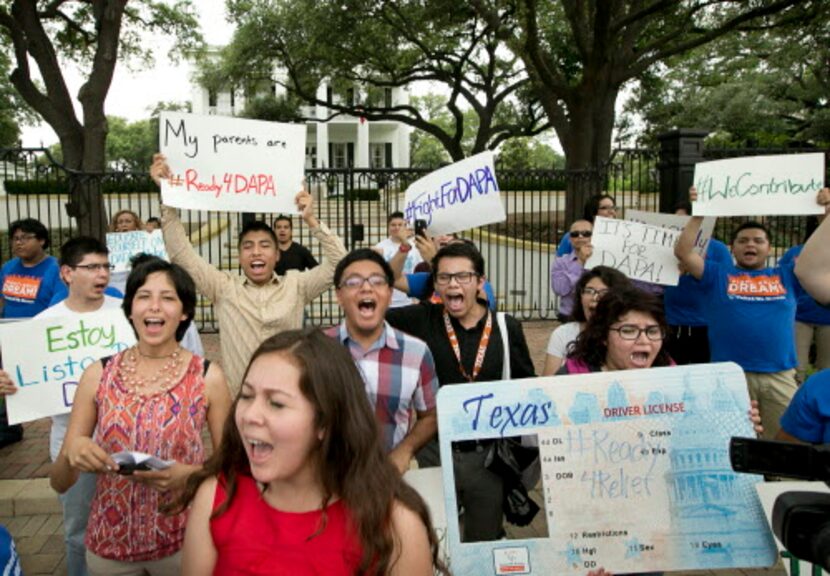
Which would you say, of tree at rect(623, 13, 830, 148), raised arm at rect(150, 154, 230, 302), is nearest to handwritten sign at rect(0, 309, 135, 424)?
raised arm at rect(150, 154, 230, 302)

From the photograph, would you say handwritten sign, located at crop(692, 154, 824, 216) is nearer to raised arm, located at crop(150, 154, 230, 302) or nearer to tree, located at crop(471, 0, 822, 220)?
raised arm, located at crop(150, 154, 230, 302)

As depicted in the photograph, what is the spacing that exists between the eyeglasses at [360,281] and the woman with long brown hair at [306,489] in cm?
114

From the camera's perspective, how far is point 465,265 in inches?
136

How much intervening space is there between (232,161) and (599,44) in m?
10.8

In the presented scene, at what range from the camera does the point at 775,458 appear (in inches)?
59.0

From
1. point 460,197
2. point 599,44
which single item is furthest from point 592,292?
point 599,44

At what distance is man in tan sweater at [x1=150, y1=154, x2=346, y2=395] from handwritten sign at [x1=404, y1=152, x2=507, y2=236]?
0.96 meters

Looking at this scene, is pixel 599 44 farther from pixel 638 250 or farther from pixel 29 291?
pixel 29 291

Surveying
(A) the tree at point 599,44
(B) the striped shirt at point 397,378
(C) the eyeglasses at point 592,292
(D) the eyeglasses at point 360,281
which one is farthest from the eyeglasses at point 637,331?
(A) the tree at point 599,44

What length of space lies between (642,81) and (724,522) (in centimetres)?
2405

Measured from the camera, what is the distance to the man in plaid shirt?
3.15 metres

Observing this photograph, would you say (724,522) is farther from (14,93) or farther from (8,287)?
(14,93)

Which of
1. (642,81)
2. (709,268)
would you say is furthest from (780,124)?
(709,268)

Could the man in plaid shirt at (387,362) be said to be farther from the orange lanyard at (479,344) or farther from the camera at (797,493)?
the camera at (797,493)
